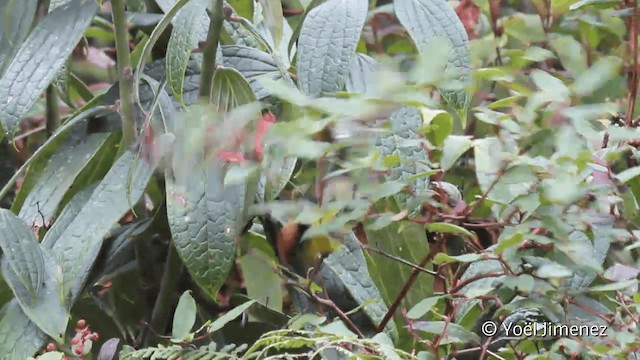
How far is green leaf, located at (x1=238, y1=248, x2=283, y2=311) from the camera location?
113 cm

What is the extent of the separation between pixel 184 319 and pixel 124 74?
280mm

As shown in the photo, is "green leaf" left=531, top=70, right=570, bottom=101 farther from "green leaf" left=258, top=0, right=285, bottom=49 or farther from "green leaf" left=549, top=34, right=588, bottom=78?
"green leaf" left=258, top=0, right=285, bottom=49

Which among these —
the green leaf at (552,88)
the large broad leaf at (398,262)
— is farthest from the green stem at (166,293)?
the green leaf at (552,88)

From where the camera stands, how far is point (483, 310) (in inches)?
39.9

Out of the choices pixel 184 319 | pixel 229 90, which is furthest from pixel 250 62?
pixel 184 319

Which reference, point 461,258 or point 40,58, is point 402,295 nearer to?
point 461,258

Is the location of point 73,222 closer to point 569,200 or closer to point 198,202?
point 198,202

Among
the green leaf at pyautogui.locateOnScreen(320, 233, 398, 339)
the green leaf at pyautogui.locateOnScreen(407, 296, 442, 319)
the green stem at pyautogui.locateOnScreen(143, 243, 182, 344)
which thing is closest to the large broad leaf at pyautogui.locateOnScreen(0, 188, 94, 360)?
the green stem at pyautogui.locateOnScreen(143, 243, 182, 344)

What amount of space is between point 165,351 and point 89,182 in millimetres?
313

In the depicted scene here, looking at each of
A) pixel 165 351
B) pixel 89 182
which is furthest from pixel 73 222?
pixel 165 351

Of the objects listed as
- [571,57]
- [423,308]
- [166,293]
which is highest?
[571,57]

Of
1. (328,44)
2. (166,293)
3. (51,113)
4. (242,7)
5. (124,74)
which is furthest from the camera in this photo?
(51,113)

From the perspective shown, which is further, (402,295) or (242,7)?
(242,7)

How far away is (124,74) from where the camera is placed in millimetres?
1069
